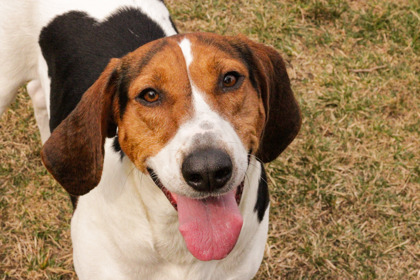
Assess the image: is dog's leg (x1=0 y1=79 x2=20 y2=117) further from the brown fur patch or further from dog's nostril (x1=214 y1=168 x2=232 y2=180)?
dog's nostril (x1=214 y1=168 x2=232 y2=180)

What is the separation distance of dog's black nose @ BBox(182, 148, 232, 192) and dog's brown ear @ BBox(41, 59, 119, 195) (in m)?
0.61

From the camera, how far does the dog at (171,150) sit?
2.86 m

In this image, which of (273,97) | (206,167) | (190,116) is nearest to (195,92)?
(190,116)

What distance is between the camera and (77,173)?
3.30 meters

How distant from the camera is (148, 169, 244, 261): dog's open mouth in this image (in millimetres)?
3096

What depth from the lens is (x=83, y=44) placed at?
4094 millimetres

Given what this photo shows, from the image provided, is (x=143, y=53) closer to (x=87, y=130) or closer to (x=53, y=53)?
(x=87, y=130)

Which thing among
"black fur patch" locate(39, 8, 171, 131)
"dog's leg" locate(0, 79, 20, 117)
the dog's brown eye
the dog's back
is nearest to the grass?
"dog's leg" locate(0, 79, 20, 117)

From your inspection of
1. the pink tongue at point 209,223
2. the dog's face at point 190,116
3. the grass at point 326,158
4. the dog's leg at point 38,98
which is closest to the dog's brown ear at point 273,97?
the dog's face at point 190,116

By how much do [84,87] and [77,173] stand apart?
88 cm

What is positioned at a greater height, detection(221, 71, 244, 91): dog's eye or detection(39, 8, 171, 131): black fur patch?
detection(221, 71, 244, 91): dog's eye

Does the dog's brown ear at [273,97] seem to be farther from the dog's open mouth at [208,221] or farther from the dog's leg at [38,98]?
the dog's leg at [38,98]

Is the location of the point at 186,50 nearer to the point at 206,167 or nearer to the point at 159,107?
the point at 159,107

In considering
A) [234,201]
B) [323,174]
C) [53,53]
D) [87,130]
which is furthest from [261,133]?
[323,174]
